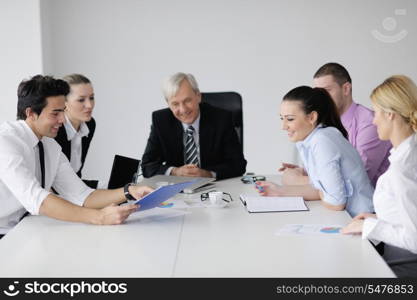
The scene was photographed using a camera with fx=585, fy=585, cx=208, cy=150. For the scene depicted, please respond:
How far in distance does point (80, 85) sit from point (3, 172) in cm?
156

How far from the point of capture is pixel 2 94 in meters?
5.52

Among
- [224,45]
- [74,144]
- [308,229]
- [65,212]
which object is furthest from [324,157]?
[224,45]

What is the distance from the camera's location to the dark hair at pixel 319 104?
3.00 m

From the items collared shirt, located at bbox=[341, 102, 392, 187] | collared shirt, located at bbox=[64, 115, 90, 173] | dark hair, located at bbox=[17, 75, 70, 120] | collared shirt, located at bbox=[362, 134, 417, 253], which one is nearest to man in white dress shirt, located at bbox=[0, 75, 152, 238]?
dark hair, located at bbox=[17, 75, 70, 120]

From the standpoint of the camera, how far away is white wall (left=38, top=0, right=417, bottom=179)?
5.88 m

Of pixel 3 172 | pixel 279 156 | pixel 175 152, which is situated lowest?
pixel 279 156

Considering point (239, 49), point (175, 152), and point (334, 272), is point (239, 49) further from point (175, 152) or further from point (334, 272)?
point (334, 272)

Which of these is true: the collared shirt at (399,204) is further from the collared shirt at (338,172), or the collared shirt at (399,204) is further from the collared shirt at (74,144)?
the collared shirt at (74,144)

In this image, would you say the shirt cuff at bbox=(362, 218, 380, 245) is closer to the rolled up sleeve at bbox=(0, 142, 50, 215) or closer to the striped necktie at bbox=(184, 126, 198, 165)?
the rolled up sleeve at bbox=(0, 142, 50, 215)

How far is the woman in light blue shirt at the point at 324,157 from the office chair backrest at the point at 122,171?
34.1 inches

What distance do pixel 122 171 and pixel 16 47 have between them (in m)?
2.58

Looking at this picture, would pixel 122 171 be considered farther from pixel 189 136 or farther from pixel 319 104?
pixel 319 104

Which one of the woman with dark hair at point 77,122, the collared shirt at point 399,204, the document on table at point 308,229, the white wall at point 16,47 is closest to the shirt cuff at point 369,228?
the collared shirt at point 399,204

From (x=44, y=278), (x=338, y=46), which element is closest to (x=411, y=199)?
(x=44, y=278)
